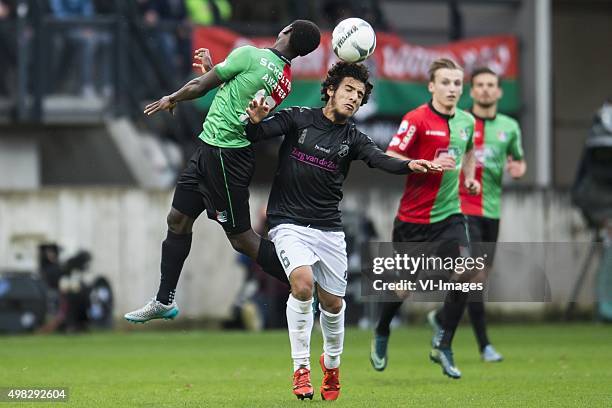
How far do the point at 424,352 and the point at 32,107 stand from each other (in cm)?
804

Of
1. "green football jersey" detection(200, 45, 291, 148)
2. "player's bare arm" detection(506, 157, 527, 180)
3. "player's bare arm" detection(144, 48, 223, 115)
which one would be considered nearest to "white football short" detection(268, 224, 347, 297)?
"green football jersey" detection(200, 45, 291, 148)

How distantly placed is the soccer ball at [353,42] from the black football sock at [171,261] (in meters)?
1.84

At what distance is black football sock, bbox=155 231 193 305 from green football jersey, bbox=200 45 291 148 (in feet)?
2.87

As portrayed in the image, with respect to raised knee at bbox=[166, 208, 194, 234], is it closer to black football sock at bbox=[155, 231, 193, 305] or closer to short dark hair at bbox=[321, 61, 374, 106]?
black football sock at bbox=[155, 231, 193, 305]

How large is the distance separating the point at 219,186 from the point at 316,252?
1068mm

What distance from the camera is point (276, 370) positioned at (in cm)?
1353

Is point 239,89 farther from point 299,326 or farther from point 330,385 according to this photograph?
point 330,385

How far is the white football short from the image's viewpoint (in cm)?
1040

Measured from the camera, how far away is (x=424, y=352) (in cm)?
1596

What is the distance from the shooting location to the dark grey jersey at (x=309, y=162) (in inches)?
417

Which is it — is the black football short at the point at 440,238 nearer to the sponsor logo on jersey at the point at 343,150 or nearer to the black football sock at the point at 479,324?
the black football sock at the point at 479,324

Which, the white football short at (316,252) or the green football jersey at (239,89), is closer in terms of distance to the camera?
the white football short at (316,252)

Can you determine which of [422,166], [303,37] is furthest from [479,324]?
[422,166]

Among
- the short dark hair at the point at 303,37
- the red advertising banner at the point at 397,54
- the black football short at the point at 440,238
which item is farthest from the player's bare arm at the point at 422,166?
the red advertising banner at the point at 397,54
